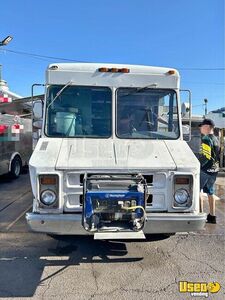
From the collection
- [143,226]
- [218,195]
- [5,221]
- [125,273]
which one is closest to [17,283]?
[125,273]

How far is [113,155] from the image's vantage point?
4176 mm

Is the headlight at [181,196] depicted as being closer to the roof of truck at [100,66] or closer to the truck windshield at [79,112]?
the truck windshield at [79,112]

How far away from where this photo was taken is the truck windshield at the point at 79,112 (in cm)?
477

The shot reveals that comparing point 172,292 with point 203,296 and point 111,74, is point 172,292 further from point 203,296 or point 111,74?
point 111,74

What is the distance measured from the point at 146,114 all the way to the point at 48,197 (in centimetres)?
213

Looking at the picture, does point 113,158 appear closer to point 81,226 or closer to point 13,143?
point 81,226

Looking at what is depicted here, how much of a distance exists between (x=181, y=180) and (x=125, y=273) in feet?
4.79

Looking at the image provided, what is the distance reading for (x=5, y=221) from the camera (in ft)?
20.4

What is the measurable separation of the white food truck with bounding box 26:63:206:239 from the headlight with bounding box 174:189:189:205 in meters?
0.01

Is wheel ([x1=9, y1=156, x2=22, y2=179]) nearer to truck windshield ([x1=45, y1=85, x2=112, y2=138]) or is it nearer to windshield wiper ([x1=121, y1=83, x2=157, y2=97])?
truck windshield ([x1=45, y1=85, x2=112, y2=138])

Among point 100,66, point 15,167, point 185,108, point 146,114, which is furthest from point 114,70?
point 15,167

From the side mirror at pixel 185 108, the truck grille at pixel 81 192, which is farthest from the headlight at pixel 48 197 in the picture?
the side mirror at pixel 185 108

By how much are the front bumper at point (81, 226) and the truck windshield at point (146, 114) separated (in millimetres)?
1496

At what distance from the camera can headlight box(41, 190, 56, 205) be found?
381cm
